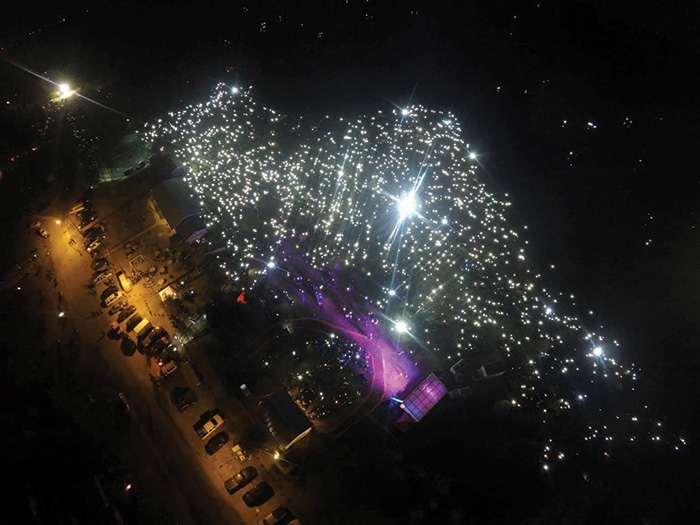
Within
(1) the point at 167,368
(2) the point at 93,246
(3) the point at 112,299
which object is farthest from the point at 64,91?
(1) the point at 167,368

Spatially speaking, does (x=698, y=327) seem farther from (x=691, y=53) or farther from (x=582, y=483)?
(x=691, y=53)

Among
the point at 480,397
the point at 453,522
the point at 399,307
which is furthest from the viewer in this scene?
the point at 399,307

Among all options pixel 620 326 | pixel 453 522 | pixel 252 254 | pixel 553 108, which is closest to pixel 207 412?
pixel 252 254

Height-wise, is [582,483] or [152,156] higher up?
[152,156]

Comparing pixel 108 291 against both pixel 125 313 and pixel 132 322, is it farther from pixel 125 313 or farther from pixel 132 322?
pixel 132 322

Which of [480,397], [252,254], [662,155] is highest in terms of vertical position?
[252,254]

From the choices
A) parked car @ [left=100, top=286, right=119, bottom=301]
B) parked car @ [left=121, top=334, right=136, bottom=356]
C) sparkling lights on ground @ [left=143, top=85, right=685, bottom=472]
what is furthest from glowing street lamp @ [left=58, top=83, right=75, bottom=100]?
parked car @ [left=121, top=334, right=136, bottom=356]

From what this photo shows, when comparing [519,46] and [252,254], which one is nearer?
[252,254]

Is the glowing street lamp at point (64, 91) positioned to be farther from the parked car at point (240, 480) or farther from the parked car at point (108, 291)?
the parked car at point (240, 480)
